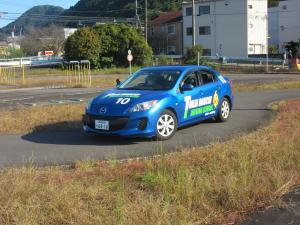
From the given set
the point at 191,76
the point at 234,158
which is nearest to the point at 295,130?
the point at 191,76

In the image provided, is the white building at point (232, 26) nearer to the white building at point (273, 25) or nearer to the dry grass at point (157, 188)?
the white building at point (273, 25)

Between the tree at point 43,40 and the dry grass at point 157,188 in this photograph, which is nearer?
the dry grass at point 157,188

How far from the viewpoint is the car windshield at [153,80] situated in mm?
9906

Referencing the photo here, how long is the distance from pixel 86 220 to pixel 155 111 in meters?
4.71

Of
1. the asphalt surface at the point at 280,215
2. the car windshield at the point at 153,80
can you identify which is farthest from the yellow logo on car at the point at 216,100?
the asphalt surface at the point at 280,215

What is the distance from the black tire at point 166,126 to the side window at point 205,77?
62.5 inches

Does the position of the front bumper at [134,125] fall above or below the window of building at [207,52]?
below

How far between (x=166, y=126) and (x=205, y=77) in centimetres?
216

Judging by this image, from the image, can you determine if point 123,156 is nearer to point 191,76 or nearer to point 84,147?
point 84,147

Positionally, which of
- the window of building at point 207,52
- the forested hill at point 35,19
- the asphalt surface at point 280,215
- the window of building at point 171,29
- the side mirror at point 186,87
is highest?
the forested hill at point 35,19

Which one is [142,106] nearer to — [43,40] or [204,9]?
[204,9]

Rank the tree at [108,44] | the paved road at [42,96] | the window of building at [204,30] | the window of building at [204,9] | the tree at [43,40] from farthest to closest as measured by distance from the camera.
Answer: the tree at [43,40]
the window of building at [204,9]
the window of building at [204,30]
the tree at [108,44]
the paved road at [42,96]

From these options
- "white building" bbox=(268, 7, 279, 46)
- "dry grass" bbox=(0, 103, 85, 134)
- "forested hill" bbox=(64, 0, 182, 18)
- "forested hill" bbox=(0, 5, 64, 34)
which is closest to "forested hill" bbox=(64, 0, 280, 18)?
"forested hill" bbox=(64, 0, 182, 18)

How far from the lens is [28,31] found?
93.8 meters
